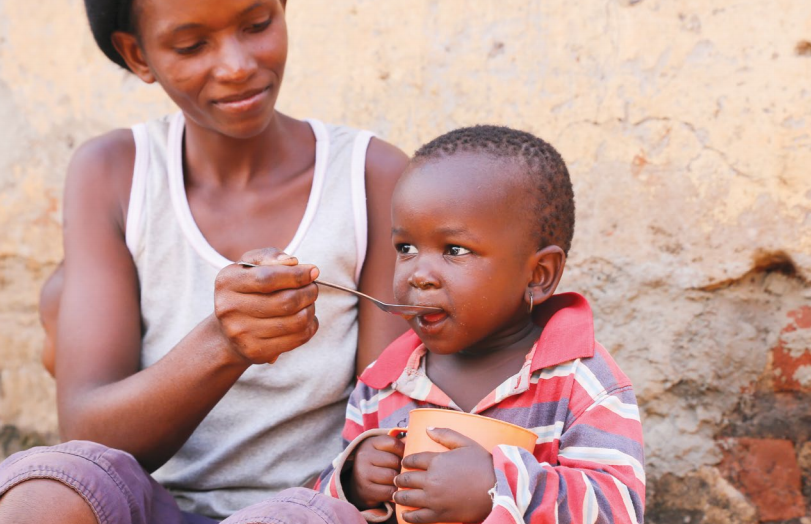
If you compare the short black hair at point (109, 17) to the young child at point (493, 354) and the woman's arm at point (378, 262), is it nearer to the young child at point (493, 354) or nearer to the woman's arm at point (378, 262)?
the woman's arm at point (378, 262)

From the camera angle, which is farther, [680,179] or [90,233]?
[680,179]

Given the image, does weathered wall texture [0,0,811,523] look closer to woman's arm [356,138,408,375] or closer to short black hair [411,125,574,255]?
woman's arm [356,138,408,375]

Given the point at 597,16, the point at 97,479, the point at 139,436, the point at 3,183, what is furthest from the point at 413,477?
the point at 3,183

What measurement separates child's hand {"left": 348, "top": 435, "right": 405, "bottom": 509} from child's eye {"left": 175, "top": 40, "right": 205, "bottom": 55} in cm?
82

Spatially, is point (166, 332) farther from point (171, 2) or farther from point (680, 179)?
point (680, 179)

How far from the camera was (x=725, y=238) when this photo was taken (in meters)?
2.08

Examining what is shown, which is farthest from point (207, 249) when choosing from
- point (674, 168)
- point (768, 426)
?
point (768, 426)

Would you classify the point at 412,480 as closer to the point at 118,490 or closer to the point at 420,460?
the point at 420,460

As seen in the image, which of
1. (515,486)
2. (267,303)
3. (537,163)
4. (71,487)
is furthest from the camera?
(537,163)

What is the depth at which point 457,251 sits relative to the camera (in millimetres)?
1586

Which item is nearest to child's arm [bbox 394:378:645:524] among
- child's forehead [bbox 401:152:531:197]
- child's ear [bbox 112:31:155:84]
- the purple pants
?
the purple pants

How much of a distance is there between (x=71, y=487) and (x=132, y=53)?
36.8 inches

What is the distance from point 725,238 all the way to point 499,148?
0.72m

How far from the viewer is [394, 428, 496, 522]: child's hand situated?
1330 mm
